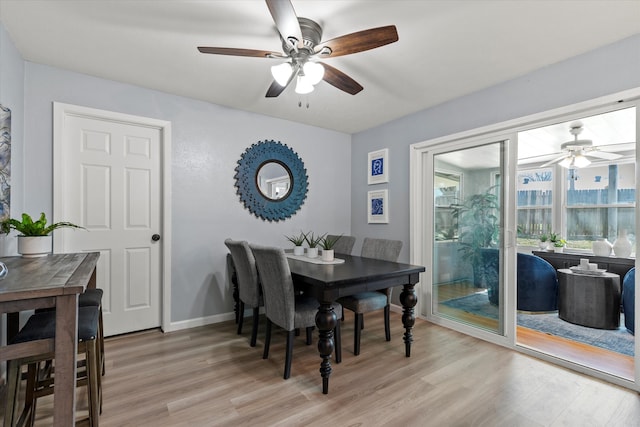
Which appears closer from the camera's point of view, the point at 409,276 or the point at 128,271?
the point at 409,276

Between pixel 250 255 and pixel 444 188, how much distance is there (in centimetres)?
220

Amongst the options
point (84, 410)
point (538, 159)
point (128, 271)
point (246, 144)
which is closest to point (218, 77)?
point (246, 144)

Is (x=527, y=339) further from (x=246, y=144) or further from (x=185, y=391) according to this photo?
(x=246, y=144)

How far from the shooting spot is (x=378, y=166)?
12.9ft

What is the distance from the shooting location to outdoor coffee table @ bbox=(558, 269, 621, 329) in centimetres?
306

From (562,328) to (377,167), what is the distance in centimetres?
265

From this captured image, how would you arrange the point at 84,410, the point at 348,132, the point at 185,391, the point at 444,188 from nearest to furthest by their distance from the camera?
the point at 84,410 < the point at 185,391 < the point at 444,188 < the point at 348,132

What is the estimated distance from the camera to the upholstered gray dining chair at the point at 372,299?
8.16ft

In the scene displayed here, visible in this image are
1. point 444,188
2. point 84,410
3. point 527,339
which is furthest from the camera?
point 444,188

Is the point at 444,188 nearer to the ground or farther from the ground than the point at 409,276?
farther from the ground

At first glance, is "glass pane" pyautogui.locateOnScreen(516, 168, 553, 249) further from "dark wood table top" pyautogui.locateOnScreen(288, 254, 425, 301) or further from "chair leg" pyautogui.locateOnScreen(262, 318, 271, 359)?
"chair leg" pyautogui.locateOnScreen(262, 318, 271, 359)

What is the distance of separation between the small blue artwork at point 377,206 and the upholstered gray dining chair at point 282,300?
6.01 ft

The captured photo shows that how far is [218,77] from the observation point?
265 centimetres

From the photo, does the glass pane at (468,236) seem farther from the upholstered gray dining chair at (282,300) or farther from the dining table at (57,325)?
the dining table at (57,325)
